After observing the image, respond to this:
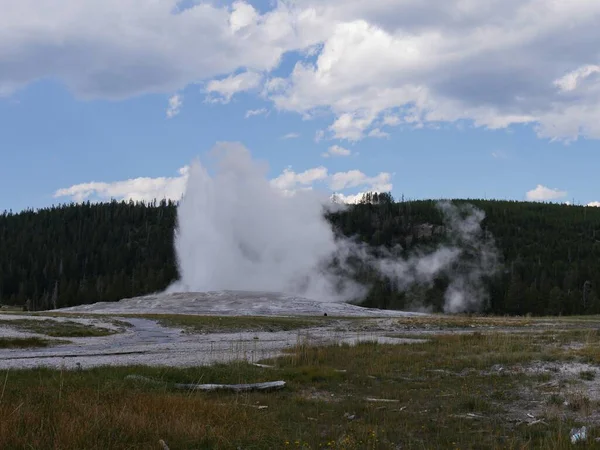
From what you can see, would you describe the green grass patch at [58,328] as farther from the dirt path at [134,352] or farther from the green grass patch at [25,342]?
the green grass patch at [25,342]

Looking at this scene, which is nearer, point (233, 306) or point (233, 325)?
point (233, 325)

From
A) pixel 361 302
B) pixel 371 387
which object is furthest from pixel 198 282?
pixel 371 387

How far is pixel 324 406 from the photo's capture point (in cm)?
1448

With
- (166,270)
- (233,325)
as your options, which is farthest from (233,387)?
(166,270)

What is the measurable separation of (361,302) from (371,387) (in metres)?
123

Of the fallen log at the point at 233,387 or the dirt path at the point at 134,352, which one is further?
the dirt path at the point at 134,352

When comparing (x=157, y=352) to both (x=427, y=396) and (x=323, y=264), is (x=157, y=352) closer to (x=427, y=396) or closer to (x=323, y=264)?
(x=427, y=396)

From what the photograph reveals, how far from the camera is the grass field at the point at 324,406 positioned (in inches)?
387

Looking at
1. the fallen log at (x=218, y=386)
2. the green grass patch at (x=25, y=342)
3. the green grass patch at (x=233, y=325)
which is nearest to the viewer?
the fallen log at (x=218, y=386)

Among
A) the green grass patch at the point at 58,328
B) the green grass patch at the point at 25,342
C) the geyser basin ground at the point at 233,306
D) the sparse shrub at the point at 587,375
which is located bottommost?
the geyser basin ground at the point at 233,306

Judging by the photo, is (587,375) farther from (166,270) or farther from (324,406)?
(166,270)

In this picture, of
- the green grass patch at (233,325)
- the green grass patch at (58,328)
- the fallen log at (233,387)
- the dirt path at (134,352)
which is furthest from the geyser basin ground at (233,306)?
the fallen log at (233,387)

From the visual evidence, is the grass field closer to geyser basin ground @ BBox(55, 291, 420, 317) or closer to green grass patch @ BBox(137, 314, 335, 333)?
green grass patch @ BBox(137, 314, 335, 333)

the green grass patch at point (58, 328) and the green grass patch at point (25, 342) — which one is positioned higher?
the green grass patch at point (25, 342)
